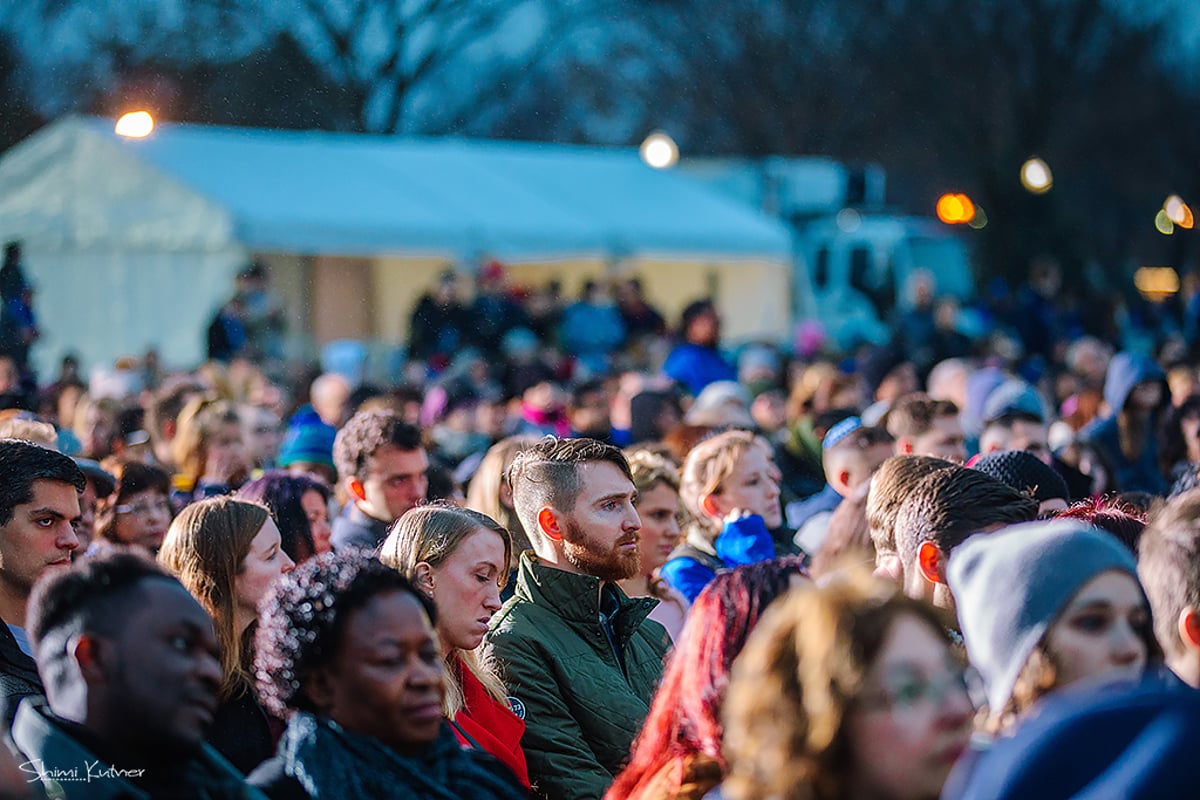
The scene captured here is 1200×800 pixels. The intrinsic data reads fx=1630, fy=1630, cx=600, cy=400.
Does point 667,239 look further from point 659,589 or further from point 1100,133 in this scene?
point 1100,133

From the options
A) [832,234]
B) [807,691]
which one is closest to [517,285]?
[832,234]

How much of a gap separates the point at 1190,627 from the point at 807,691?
1.34m

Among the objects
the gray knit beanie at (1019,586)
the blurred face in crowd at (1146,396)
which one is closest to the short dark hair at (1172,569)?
the gray knit beanie at (1019,586)

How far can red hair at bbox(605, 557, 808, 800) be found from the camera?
3346 millimetres

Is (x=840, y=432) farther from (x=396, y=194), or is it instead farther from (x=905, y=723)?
(x=396, y=194)

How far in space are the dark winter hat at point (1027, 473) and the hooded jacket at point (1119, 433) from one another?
3.38m

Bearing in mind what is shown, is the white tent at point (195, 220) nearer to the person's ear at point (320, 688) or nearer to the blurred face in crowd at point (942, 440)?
the blurred face in crowd at point (942, 440)

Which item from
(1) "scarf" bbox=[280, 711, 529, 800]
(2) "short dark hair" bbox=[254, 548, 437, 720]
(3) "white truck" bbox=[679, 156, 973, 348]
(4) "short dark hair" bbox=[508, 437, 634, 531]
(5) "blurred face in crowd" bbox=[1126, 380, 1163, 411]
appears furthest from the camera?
(3) "white truck" bbox=[679, 156, 973, 348]

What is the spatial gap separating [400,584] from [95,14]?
30.9 m

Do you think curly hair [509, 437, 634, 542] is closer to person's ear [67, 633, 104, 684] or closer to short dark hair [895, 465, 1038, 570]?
short dark hair [895, 465, 1038, 570]

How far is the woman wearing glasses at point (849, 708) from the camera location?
2557 mm

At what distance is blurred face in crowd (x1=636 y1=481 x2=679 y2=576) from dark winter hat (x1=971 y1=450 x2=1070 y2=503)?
3.92ft

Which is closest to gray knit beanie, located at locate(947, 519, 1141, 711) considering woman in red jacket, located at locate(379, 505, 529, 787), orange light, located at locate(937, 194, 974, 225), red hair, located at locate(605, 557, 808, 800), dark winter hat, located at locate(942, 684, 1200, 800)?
red hair, located at locate(605, 557, 808, 800)

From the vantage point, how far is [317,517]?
6000 mm
